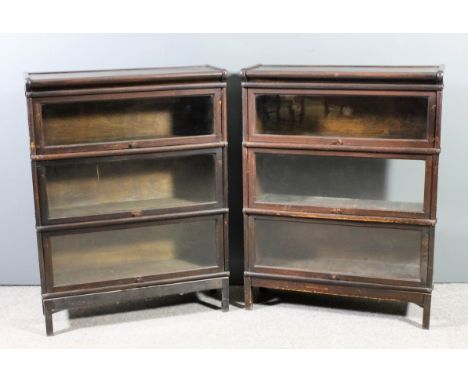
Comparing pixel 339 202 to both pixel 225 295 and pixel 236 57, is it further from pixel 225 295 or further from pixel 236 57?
pixel 236 57

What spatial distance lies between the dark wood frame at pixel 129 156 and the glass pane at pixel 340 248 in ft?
0.55

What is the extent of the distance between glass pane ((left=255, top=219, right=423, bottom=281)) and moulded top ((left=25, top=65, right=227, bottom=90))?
1.95ft

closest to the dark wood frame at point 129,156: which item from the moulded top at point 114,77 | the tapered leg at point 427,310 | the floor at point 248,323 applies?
the moulded top at point 114,77

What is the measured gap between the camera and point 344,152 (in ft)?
9.82

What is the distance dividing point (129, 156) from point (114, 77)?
0.29 m

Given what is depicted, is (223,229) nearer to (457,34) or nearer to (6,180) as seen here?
(6,180)

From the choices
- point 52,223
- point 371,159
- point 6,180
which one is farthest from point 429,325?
point 6,180

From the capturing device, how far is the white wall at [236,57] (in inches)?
128

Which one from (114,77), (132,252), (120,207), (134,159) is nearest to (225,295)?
(132,252)

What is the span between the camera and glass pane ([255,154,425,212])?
3062 millimetres

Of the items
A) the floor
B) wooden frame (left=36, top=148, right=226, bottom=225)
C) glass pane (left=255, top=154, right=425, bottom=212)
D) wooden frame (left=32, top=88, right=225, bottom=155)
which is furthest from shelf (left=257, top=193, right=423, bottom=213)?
the floor

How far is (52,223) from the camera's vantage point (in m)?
2.98

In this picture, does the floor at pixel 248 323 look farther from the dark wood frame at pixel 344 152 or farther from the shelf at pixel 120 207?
the shelf at pixel 120 207

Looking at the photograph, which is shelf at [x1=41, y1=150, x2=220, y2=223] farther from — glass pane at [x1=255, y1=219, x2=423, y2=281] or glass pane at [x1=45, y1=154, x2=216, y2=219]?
glass pane at [x1=255, y1=219, x2=423, y2=281]
